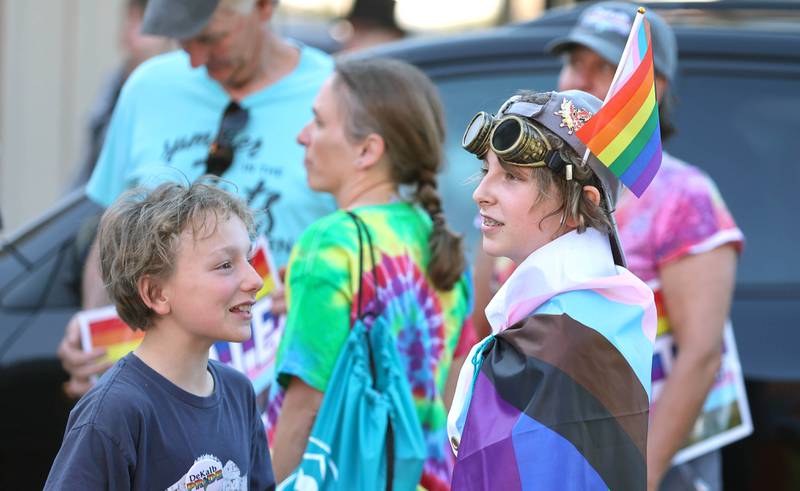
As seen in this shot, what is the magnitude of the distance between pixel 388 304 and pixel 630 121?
0.85 metres

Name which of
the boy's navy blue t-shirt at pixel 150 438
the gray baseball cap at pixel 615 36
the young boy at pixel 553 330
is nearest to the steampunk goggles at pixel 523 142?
the young boy at pixel 553 330

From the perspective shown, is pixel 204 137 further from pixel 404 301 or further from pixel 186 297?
pixel 186 297

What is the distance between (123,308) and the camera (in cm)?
250

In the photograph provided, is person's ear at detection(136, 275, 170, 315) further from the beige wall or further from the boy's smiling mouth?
the beige wall

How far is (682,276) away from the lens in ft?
11.4

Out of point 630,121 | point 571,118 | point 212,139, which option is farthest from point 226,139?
point 630,121

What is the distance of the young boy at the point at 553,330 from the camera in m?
2.25

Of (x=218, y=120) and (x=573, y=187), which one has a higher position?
(x=573, y=187)

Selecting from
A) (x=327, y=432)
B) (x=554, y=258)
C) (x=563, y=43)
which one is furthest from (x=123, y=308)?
(x=563, y=43)

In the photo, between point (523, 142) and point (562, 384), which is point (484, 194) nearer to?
point (523, 142)

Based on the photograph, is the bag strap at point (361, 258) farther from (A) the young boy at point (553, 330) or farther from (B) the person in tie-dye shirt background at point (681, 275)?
(B) the person in tie-dye shirt background at point (681, 275)

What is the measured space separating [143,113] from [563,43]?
1.23 metres

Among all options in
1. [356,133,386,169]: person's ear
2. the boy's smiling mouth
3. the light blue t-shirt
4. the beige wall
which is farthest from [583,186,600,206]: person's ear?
the beige wall

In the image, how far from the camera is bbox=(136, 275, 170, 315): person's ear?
2451mm
